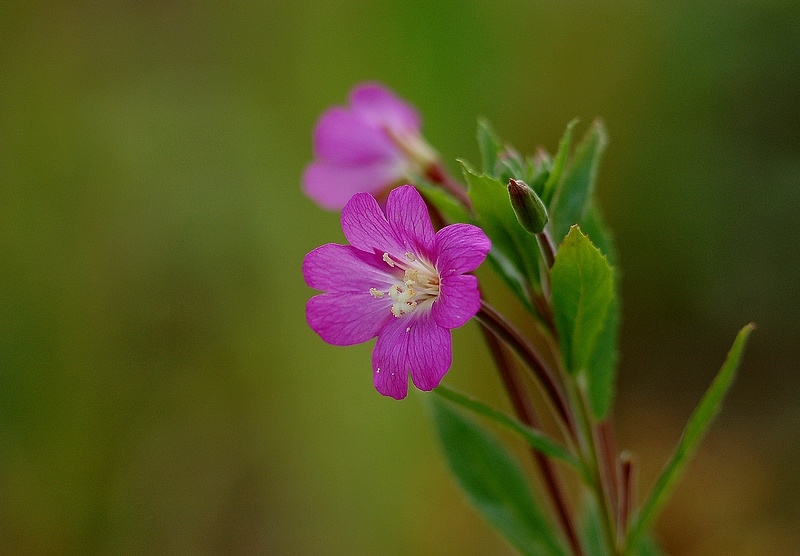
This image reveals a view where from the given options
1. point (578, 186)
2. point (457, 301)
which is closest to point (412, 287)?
point (457, 301)

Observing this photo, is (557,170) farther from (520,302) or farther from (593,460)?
(593,460)

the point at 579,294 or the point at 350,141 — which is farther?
the point at 350,141

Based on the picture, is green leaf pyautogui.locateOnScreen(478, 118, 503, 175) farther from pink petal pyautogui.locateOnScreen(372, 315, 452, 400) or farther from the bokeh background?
the bokeh background

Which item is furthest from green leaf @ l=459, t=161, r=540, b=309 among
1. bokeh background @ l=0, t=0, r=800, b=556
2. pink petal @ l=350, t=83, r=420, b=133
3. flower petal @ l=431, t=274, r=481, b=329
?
bokeh background @ l=0, t=0, r=800, b=556

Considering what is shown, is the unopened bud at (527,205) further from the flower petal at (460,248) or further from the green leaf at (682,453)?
the green leaf at (682,453)

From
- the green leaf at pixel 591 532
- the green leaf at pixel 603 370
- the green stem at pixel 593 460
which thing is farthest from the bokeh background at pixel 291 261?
the green stem at pixel 593 460
